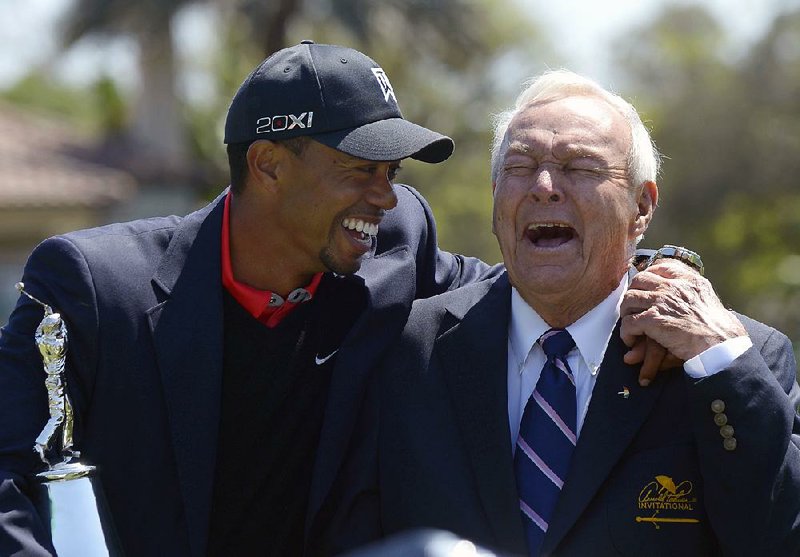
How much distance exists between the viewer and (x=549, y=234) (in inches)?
145

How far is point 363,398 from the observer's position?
3684mm

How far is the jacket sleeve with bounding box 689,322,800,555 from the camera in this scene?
3129 mm

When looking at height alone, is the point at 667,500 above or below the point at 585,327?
below

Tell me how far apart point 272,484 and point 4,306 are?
1402 cm

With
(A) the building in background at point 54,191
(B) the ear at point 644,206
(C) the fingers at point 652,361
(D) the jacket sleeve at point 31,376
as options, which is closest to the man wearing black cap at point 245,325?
(D) the jacket sleeve at point 31,376

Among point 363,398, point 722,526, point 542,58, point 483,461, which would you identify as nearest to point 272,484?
point 363,398

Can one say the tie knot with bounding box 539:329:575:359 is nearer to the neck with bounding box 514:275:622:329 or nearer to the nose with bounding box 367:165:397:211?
the neck with bounding box 514:275:622:329

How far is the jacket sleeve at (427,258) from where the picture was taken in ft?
13.5

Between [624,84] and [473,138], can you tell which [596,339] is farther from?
[624,84]

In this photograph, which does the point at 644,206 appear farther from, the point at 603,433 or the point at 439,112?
the point at 439,112

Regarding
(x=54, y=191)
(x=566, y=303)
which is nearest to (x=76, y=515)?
(x=566, y=303)

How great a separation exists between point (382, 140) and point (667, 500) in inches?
55.4

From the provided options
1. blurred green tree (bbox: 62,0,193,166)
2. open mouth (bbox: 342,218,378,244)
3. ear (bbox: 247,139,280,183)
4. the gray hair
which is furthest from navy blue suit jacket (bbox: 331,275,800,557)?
blurred green tree (bbox: 62,0,193,166)

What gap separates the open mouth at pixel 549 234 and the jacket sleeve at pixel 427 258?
1.58 feet
